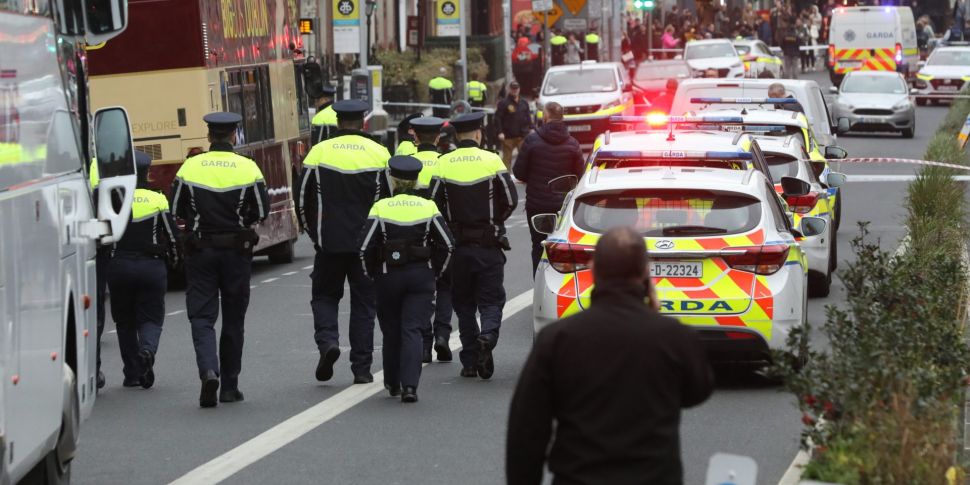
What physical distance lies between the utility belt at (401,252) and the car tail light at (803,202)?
18.9 feet

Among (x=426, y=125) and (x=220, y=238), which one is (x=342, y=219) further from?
(x=426, y=125)

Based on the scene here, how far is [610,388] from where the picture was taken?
5336 mm

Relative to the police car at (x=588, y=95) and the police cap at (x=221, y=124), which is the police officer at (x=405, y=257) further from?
the police car at (x=588, y=95)

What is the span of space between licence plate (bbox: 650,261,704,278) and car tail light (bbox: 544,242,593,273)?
0.43 metres

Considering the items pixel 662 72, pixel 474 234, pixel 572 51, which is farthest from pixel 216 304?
pixel 572 51

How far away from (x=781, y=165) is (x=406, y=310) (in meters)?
6.01

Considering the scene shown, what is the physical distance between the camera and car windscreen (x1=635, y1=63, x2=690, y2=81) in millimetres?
45500

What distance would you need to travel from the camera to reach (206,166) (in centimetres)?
1220

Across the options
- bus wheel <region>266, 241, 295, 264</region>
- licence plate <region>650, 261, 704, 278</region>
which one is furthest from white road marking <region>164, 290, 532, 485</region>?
bus wheel <region>266, 241, 295, 264</region>

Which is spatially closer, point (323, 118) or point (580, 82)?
point (323, 118)

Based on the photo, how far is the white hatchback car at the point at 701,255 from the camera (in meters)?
11.9

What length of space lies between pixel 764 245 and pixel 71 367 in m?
4.65

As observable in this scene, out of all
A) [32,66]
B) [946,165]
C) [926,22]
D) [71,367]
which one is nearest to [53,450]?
[71,367]

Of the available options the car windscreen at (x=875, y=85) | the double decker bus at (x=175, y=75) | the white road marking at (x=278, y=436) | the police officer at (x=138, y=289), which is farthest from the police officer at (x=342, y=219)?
the car windscreen at (x=875, y=85)
